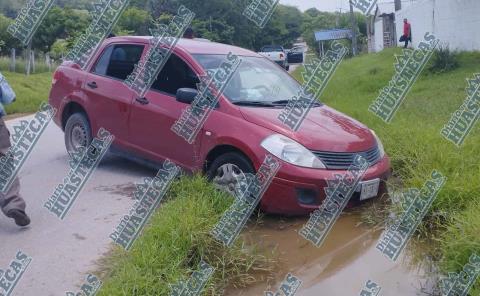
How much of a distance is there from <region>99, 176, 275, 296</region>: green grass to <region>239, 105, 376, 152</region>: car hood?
2.87 feet

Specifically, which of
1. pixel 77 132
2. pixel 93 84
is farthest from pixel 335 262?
pixel 77 132

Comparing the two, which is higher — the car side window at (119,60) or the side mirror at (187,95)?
the side mirror at (187,95)

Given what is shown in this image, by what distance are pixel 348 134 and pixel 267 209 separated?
1.02 metres

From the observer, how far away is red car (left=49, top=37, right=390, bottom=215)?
4.24 metres

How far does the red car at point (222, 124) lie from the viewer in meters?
4.24

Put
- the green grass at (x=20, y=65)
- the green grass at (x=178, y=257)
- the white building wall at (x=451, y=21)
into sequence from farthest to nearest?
the green grass at (x=20, y=65) < the white building wall at (x=451, y=21) < the green grass at (x=178, y=257)

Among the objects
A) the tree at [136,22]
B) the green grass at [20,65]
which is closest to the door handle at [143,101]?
the green grass at [20,65]

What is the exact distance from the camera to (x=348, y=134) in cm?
458

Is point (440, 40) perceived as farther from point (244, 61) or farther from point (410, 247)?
point (410, 247)

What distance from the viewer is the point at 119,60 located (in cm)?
594

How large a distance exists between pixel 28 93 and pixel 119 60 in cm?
1136

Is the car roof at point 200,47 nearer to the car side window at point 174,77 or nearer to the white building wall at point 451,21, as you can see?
the car side window at point 174,77

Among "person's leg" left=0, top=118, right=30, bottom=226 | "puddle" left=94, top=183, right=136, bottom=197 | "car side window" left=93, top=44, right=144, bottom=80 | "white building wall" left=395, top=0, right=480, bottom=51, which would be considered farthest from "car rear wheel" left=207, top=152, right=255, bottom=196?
"white building wall" left=395, top=0, right=480, bottom=51

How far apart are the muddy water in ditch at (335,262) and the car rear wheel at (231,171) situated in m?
0.43
